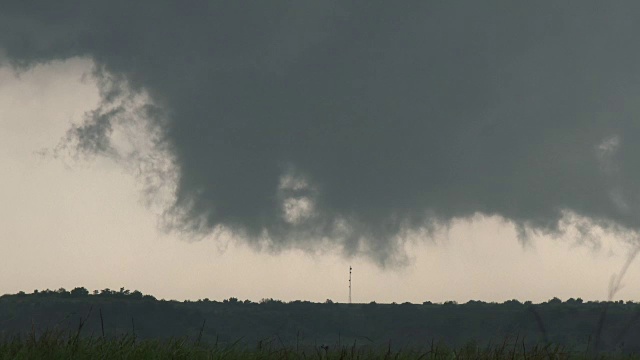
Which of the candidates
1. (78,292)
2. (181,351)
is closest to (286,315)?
(78,292)

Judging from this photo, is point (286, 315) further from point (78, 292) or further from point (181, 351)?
point (181, 351)

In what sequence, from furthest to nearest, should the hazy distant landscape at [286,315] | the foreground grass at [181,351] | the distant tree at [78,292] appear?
1. the distant tree at [78,292]
2. the hazy distant landscape at [286,315]
3. the foreground grass at [181,351]

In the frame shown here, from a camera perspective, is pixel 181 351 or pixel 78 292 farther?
pixel 78 292

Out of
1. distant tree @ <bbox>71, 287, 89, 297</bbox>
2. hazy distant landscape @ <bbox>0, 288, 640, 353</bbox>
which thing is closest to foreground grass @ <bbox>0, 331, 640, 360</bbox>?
hazy distant landscape @ <bbox>0, 288, 640, 353</bbox>

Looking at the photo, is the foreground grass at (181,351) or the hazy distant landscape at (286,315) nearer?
the foreground grass at (181,351)

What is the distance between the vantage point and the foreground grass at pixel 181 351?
35.9 ft

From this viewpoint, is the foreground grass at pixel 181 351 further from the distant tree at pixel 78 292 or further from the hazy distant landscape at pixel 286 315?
the distant tree at pixel 78 292

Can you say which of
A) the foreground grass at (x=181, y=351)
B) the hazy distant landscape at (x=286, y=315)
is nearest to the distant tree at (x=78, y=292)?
the hazy distant landscape at (x=286, y=315)

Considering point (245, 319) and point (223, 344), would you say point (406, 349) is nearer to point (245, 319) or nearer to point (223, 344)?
point (223, 344)

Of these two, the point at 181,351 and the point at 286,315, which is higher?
the point at 286,315

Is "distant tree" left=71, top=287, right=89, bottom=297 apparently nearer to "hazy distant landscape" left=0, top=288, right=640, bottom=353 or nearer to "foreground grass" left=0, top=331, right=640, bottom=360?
"hazy distant landscape" left=0, top=288, right=640, bottom=353

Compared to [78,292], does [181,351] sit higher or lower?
lower

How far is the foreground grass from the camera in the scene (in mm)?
10945

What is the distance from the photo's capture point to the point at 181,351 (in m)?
11.7
